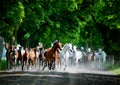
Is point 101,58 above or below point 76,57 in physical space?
above

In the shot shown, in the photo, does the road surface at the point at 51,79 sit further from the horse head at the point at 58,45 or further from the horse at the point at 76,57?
the horse at the point at 76,57

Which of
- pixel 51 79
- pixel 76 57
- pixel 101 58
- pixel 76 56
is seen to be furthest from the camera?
pixel 101 58

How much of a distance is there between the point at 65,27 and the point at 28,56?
1949 cm

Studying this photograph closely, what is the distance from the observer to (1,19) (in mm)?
44500

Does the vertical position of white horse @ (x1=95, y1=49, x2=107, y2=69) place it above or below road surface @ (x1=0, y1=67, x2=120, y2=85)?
above

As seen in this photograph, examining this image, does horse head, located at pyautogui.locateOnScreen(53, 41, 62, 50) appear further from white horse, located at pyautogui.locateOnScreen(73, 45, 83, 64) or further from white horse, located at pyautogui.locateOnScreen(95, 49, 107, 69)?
white horse, located at pyautogui.locateOnScreen(95, 49, 107, 69)

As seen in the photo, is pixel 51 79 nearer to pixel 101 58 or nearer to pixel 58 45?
pixel 58 45

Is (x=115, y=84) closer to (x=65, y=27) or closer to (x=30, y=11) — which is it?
(x=30, y=11)

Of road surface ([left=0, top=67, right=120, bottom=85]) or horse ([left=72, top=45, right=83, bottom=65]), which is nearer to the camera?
road surface ([left=0, top=67, right=120, bottom=85])

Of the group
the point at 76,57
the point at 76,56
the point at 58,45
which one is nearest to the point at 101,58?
the point at 76,57

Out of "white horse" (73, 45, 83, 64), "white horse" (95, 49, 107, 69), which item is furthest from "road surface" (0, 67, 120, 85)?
"white horse" (95, 49, 107, 69)

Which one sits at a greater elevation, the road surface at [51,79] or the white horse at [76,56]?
the white horse at [76,56]

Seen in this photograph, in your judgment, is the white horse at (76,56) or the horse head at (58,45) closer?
the horse head at (58,45)

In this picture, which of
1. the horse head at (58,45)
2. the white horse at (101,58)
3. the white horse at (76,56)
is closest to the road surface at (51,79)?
the horse head at (58,45)
